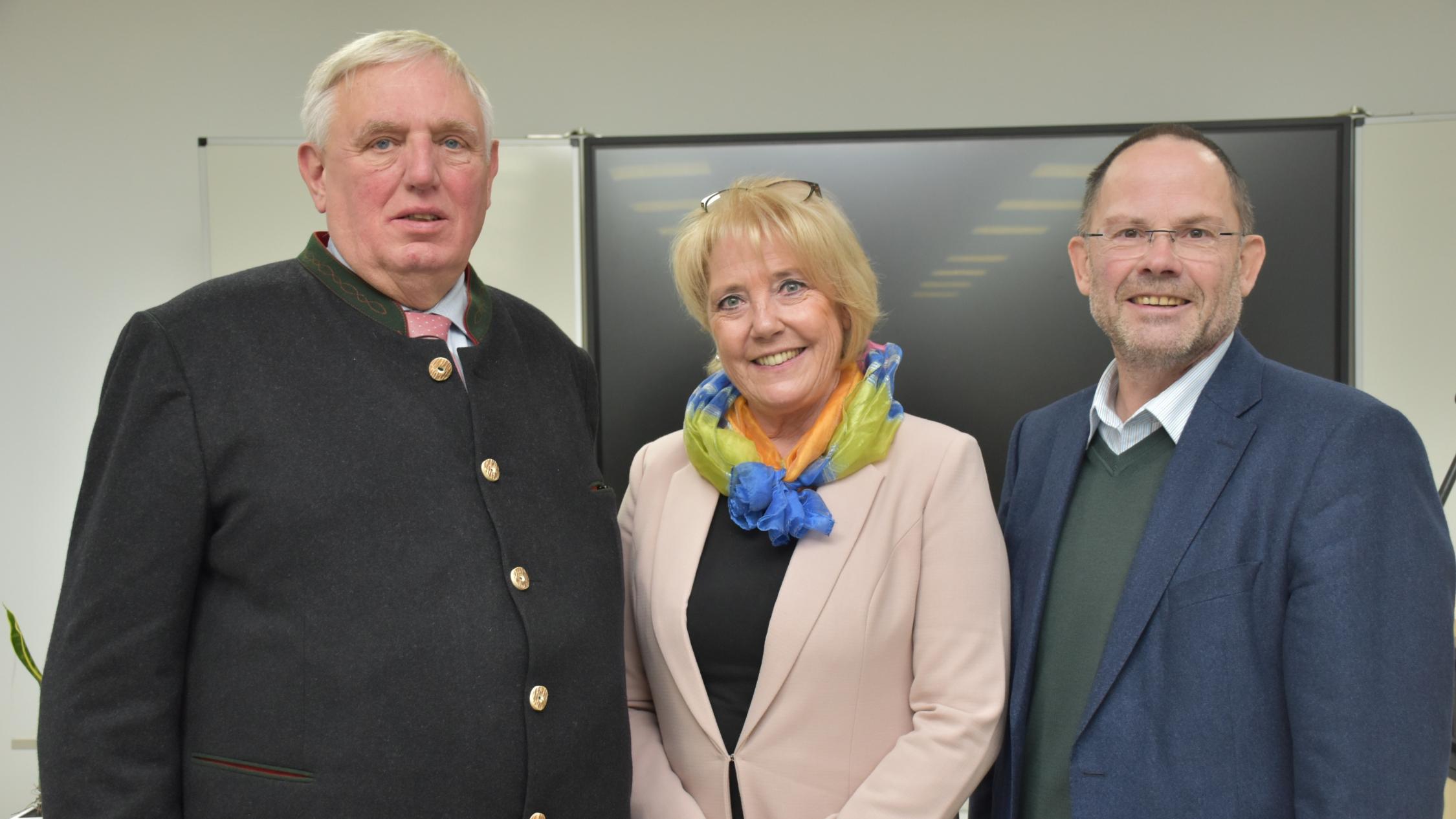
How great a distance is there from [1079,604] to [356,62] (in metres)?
1.30

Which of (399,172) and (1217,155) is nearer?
(399,172)

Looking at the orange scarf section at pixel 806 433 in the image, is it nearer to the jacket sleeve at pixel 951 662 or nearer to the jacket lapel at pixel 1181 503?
the jacket sleeve at pixel 951 662

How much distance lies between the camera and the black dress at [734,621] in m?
1.68

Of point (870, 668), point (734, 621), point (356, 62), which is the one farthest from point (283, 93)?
point (870, 668)

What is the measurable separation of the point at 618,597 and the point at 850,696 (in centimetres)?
39

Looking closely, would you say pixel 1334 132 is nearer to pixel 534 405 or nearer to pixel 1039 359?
pixel 1039 359

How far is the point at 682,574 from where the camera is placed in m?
1.74

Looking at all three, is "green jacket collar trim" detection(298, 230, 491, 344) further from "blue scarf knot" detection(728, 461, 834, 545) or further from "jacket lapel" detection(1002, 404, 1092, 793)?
"jacket lapel" detection(1002, 404, 1092, 793)

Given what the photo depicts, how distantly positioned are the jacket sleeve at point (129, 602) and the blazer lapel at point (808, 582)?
81cm

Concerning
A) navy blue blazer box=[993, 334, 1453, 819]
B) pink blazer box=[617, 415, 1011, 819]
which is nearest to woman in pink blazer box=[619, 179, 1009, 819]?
pink blazer box=[617, 415, 1011, 819]

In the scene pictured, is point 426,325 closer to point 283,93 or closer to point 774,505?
point 774,505

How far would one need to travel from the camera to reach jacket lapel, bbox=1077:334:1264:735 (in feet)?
4.75

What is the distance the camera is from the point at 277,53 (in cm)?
379

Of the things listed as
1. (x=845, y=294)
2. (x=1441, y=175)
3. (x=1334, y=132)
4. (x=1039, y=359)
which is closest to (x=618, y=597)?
(x=845, y=294)
